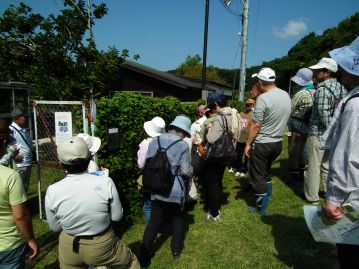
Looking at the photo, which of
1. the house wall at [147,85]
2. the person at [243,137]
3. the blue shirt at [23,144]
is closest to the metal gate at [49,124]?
the blue shirt at [23,144]

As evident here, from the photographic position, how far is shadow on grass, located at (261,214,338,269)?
327 centimetres

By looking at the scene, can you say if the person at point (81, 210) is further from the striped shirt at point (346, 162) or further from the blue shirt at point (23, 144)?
the blue shirt at point (23, 144)

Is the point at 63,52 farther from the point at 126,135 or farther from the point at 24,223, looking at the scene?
the point at 24,223

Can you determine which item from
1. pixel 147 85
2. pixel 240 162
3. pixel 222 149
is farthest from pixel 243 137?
pixel 147 85

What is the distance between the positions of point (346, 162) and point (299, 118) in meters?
3.78

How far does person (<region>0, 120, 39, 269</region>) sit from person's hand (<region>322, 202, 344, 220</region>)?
233 centimetres

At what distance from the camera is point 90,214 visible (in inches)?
90.0

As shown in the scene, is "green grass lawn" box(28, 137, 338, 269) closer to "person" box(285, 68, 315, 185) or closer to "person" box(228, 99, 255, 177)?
"person" box(285, 68, 315, 185)

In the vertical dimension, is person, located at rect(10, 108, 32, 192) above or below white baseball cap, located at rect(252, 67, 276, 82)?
below

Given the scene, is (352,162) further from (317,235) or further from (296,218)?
(296,218)

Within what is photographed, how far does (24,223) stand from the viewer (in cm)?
223

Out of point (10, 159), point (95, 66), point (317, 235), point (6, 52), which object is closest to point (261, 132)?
point (317, 235)

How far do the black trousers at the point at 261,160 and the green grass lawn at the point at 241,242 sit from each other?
62 cm

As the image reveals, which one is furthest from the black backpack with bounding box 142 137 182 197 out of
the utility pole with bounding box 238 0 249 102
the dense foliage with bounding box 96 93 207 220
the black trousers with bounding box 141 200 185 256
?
the utility pole with bounding box 238 0 249 102
